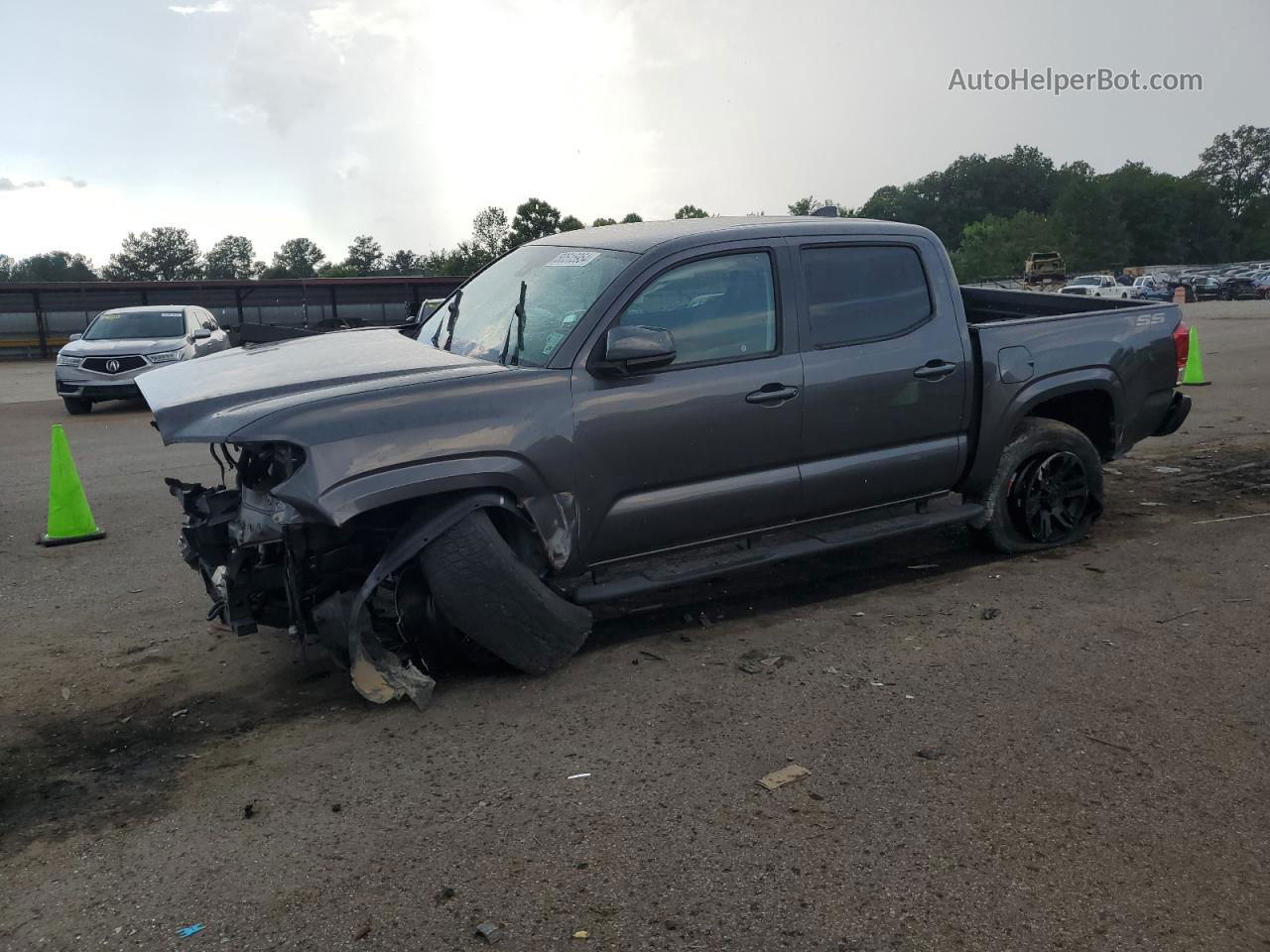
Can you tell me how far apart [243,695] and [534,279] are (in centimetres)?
235

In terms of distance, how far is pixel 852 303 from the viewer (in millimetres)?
5430

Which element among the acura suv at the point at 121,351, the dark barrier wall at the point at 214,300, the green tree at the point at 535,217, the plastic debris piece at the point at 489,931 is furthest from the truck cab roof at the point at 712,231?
the green tree at the point at 535,217

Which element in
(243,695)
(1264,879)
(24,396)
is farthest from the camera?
(24,396)

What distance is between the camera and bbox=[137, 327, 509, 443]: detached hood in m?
4.21

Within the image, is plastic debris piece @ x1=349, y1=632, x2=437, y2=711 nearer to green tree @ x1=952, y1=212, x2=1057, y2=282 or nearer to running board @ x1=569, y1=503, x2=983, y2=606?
running board @ x1=569, y1=503, x2=983, y2=606

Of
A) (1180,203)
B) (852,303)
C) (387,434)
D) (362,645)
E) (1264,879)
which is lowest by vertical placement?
(1264,879)

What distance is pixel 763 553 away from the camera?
5152 millimetres

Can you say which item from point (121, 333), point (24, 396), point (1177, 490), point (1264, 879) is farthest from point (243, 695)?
point (24, 396)

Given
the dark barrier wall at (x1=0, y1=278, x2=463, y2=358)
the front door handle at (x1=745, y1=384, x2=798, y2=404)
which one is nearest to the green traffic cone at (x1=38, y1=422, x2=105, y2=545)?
the front door handle at (x1=745, y1=384, x2=798, y2=404)

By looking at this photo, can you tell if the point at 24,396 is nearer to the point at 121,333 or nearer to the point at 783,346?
the point at 121,333

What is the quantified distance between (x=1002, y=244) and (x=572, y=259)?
415 feet

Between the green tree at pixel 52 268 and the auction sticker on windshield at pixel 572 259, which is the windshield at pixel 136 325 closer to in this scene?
the auction sticker on windshield at pixel 572 259

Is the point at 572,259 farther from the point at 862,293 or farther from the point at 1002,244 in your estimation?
the point at 1002,244

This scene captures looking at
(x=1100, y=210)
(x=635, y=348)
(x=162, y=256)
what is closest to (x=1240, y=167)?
(x=1100, y=210)
